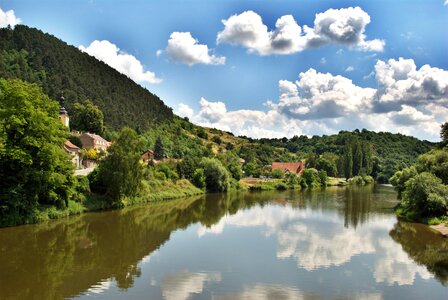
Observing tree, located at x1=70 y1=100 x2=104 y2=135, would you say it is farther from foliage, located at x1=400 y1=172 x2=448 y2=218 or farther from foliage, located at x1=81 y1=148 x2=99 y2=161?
foliage, located at x1=400 y1=172 x2=448 y2=218

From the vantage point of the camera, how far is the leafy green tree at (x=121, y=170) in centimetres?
4119

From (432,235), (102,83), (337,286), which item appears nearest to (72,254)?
(337,286)

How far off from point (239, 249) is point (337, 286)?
8.27m

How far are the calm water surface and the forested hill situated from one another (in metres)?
65.2

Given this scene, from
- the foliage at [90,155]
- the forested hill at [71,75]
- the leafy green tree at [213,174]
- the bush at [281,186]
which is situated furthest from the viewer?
the forested hill at [71,75]

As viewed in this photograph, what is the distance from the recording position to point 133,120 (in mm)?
109562

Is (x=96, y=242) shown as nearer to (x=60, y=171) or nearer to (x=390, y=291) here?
(x=60, y=171)

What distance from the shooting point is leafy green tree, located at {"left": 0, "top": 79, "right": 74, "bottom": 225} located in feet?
97.3

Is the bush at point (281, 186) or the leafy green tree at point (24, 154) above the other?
A: the leafy green tree at point (24, 154)

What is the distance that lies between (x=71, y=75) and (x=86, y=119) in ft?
84.3

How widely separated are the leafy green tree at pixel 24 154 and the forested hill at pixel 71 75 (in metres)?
57.8

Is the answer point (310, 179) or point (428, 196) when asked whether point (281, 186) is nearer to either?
point (310, 179)

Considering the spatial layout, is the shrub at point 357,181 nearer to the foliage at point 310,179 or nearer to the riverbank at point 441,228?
the foliage at point 310,179

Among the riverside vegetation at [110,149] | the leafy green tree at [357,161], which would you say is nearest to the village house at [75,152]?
the riverside vegetation at [110,149]
